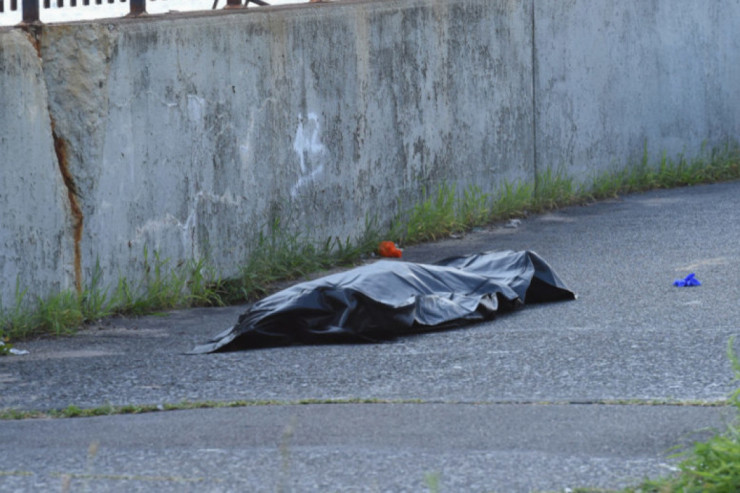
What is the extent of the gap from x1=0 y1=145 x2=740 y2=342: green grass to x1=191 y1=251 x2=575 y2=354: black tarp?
1012mm

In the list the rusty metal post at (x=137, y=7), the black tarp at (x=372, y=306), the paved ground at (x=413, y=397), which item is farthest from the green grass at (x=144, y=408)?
the rusty metal post at (x=137, y=7)

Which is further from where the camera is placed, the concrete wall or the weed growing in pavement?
the concrete wall

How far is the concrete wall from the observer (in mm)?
6781

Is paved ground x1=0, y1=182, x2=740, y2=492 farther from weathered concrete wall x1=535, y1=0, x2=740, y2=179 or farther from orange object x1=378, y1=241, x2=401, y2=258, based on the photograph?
weathered concrete wall x1=535, y1=0, x2=740, y2=179

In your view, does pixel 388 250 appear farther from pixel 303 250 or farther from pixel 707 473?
pixel 707 473

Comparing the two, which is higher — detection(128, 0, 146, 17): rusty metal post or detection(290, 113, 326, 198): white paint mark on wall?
detection(128, 0, 146, 17): rusty metal post

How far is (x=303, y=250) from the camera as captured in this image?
8.36 meters

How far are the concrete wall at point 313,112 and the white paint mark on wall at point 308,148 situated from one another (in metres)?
0.02

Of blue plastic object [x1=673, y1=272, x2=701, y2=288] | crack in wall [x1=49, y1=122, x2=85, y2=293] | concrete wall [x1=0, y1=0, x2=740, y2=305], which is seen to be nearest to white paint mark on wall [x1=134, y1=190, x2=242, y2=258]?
concrete wall [x1=0, y1=0, x2=740, y2=305]

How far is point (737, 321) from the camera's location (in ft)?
19.6

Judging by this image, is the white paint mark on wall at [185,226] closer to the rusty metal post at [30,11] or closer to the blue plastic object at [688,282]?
the rusty metal post at [30,11]

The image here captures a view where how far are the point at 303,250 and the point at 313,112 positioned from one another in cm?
99

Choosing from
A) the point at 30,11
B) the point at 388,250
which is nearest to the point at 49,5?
the point at 30,11

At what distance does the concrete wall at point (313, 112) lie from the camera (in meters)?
6.78
